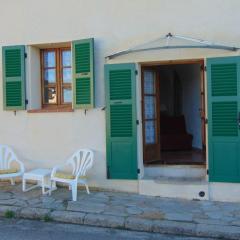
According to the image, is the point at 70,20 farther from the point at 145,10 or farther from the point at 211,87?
the point at 211,87

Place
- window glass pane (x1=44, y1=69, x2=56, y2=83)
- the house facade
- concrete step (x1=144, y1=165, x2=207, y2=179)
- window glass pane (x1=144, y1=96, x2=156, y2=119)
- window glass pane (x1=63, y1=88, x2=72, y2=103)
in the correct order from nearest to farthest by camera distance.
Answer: the house facade < concrete step (x1=144, y1=165, x2=207, y2=179) < window glass pane (x1=144, y1=96, x2=156, y2=119) < window glass pane (x1=63, y1=88, x2=72, y2=103) < window glass pane (x1=44, y1=69, x2=56, y2=83)

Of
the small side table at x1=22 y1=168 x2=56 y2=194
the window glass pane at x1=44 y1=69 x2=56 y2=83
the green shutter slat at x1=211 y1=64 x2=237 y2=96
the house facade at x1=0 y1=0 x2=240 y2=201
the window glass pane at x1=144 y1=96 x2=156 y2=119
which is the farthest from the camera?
the window glass pane at x1=44 y1=69 x2=56 y2=83

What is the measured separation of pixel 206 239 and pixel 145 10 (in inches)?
160

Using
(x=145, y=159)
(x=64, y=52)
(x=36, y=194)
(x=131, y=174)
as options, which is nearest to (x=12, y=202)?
(x=36, y=194)

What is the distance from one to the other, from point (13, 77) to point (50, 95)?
817mm

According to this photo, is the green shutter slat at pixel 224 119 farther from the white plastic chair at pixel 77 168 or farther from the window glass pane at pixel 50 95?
the window glass pane at pixel 50 95

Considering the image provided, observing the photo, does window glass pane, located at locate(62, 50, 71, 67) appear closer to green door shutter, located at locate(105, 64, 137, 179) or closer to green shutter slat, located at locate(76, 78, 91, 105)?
green shutter slat, located at locate(76, 78, 91, 105)

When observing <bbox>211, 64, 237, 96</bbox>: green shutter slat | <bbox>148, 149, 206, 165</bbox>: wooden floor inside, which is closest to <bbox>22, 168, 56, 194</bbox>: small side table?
<bbox>148, 149, 206, 165</bbox>: wooden floor inside

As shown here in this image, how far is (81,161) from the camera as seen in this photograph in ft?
23.8

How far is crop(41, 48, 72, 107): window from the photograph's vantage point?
774 centimetres

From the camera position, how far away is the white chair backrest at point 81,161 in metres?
7.02

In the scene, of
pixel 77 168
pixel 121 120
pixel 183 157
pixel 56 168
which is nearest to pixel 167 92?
pixel 183 157

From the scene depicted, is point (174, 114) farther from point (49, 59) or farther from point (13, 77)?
point (13, 77)

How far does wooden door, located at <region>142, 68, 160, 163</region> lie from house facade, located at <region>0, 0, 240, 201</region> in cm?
2
